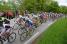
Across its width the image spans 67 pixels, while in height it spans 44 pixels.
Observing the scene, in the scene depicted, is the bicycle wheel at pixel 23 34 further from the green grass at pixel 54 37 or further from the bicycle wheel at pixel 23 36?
the green grass at pixel 54 37

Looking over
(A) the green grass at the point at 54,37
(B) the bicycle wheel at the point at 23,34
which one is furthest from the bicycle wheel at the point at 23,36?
(A) the green grass at the point at 54,37

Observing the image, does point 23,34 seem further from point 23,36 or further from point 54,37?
point 54,37

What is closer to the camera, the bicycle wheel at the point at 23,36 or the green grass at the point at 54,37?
the green grass at the point at 54,37

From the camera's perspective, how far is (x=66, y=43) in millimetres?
10672

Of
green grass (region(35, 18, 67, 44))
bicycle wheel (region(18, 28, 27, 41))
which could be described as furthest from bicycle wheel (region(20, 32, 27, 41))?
green grass (region(35, 18, 67, 44))

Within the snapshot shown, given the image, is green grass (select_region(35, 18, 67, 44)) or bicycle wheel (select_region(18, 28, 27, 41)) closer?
green grass (select_region(35, 18, 67, 44))

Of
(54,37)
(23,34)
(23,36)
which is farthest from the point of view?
(23,36)

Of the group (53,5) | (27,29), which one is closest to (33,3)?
(53,5)

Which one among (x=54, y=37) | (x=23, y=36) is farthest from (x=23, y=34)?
(x=54, y=37)

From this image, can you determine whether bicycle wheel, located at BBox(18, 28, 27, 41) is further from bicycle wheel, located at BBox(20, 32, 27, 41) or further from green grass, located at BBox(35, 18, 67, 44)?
green grass, located at BBox(35, 18, 67, 44)

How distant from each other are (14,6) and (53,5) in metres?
28.4

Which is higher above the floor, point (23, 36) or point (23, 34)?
point (23, 34)

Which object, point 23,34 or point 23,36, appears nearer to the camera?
point 23,34

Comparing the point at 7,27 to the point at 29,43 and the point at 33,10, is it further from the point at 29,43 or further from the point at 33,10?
the point at 33,10
